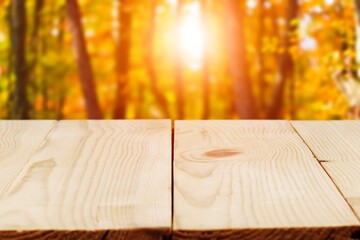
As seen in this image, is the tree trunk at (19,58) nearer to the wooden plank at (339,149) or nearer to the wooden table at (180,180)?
the wooden table at (180,180)

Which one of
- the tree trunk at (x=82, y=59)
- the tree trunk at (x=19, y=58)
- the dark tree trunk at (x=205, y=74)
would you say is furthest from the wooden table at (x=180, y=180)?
the dark tree trunk at (x=205, y=74)

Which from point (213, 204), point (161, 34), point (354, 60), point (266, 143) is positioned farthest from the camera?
point (161, 34)

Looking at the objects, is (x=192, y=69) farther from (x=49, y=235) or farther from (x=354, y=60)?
(x=49, y=235)

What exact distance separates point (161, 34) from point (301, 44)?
1021 centimetres

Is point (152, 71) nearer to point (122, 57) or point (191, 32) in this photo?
point (122, 57)

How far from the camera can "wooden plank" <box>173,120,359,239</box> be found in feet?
3.86

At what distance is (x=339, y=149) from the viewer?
1.73 metres

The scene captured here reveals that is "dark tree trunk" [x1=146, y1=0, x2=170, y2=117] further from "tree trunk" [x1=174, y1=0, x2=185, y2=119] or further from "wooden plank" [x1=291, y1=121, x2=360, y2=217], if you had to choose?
"wooden plank" [x1=291, y1=121, x2=360, y2=217]

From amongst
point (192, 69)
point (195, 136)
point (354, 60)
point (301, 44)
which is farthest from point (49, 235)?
point (192, 69)

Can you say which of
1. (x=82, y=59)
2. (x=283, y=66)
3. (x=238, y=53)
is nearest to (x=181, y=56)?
(x=283, y=66)

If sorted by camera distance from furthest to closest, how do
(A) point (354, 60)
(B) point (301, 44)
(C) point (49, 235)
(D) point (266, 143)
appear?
(B) point (301, 44) → (A) point (354, 60) → (D) point (266, 143) → (C) point (49, 235)

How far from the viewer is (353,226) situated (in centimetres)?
118

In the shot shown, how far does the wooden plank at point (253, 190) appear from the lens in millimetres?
1177

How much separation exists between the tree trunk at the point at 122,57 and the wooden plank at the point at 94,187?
14.0 metres
